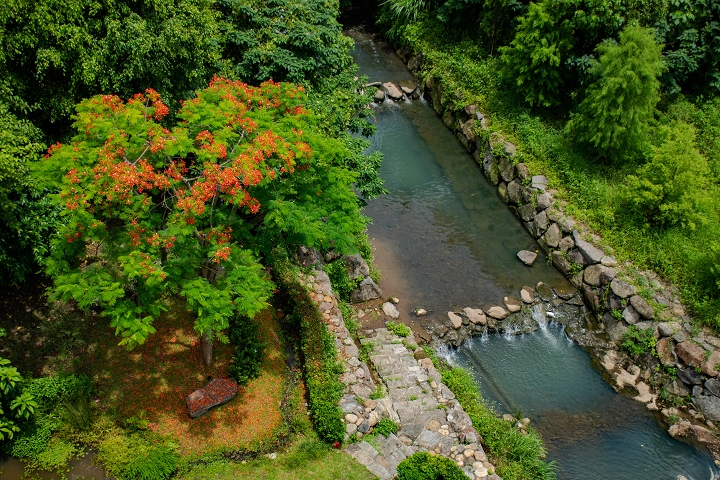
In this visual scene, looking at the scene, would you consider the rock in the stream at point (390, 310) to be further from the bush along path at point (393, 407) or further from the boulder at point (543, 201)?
the boulder at point (543, 201)

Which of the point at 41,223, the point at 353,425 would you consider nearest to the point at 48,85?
the point at 41,223

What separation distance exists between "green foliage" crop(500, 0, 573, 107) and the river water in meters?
4.60

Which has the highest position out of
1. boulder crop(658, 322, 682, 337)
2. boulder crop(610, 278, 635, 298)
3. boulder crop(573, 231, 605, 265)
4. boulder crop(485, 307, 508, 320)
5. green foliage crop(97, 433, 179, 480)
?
boulder crop(573, 231, 605, 265)

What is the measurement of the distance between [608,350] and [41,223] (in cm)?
1897

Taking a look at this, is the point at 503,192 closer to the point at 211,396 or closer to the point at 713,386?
the point at 713,386

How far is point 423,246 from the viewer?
2427 centimetres

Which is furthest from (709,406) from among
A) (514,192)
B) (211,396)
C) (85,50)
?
(85,50)

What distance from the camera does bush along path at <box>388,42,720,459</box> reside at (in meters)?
18.7

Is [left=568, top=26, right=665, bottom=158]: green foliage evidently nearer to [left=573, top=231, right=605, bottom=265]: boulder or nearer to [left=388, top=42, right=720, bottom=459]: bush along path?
[left=388, top=42, right=720, bottom=459]: bush along path

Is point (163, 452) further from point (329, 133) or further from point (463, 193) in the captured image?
point (463, 193)

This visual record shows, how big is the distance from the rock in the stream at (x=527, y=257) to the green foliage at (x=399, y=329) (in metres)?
6.64

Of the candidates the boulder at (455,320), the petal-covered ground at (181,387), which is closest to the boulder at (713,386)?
the boulder at (455,320)

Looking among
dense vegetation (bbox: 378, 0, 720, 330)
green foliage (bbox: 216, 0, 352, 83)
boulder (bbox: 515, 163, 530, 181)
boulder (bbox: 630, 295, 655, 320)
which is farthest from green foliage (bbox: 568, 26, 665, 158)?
green foliage (bbox: 216, 0, 352, 83)

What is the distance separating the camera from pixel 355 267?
2130cm
